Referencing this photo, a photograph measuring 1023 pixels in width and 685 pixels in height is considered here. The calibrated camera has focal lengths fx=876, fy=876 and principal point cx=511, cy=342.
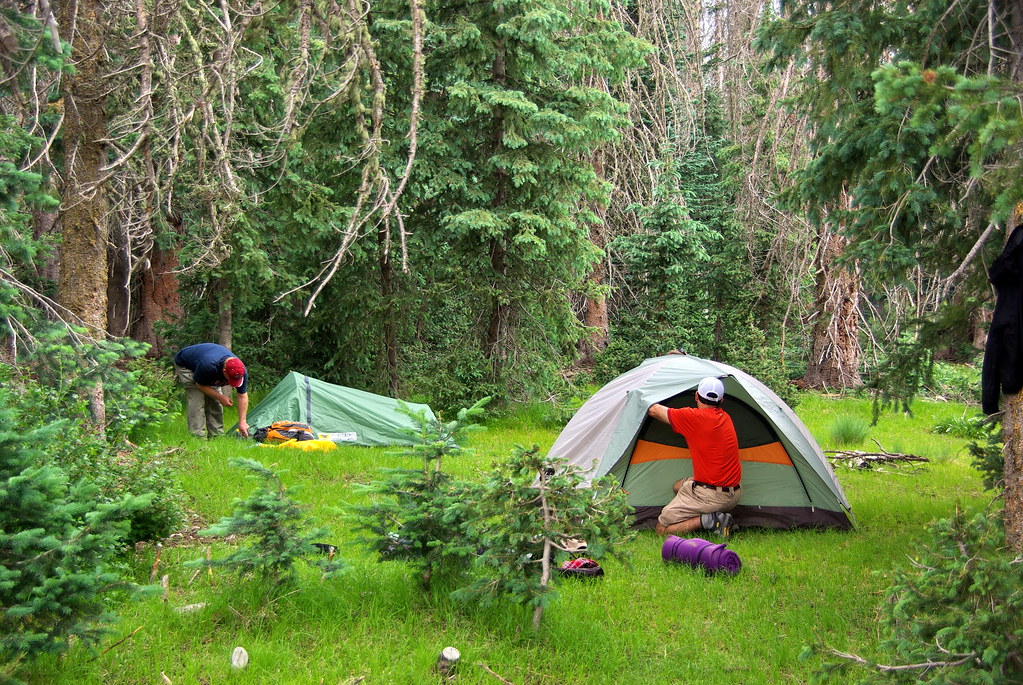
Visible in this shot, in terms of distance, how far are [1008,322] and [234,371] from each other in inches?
310

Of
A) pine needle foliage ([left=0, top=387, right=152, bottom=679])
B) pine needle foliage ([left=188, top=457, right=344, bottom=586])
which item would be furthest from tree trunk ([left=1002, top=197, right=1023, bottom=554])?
pine needle foliage ([left=0, top=387, right=152, bottom=679])

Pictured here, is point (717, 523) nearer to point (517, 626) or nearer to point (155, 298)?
point (517, 626)

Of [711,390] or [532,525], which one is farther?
[711,390]

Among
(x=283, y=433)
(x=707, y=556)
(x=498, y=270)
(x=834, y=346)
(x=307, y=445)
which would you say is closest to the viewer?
(x=707, y=556)

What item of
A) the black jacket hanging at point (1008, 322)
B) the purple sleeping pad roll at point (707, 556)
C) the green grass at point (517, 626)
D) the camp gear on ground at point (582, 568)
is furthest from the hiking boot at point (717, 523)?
the black jacket hanging at point (1008, 322)

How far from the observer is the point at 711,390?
724cm

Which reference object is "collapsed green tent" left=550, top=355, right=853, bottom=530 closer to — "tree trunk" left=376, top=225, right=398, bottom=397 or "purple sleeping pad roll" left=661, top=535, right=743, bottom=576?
"purple sleeping pad roll" left=661, top=535, right=743, bottom=576

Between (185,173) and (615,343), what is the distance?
7.82m

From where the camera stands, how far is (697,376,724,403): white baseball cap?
23.7 ft

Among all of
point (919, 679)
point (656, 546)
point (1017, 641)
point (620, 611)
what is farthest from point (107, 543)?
point (656, 546)

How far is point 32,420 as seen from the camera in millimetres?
4820

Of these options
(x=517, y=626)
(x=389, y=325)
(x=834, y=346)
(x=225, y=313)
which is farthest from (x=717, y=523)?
(x=834, y=346)

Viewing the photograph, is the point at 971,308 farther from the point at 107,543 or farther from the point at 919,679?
the point at 107,543

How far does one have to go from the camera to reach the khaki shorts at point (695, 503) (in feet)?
24.0
